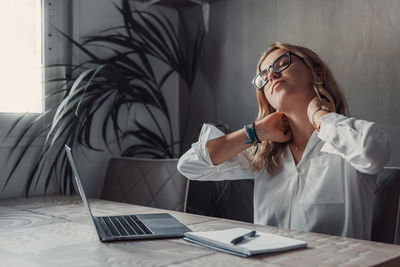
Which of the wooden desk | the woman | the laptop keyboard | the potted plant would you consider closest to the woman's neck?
the woman

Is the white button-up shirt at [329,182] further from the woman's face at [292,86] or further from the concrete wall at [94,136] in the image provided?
the concrete wall at [94,136]

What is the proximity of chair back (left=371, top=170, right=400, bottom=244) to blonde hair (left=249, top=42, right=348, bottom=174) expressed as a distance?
0.31 m

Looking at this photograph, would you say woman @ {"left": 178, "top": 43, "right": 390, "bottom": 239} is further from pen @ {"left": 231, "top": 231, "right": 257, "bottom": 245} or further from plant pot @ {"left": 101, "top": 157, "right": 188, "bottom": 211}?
pen @ {"left": 231, "top": 231, "right": 257, "bottom": 245}

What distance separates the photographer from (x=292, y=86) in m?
1.78

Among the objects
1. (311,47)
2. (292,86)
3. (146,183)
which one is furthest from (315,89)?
(146,183)

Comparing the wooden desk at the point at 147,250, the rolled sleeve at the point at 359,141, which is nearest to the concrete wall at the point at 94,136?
the wooden desk at the point at 147,250

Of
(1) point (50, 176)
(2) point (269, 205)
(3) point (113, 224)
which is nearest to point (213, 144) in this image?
(2) point (269, 205)

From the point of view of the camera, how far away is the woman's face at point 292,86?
1785 millimetres

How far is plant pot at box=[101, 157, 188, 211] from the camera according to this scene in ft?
7.58

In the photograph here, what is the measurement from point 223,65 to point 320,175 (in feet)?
4.41

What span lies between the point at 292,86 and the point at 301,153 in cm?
29

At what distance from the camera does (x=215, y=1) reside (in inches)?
116

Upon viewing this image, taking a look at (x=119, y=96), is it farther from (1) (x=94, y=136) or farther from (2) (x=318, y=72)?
(2) (x=318, y=72)

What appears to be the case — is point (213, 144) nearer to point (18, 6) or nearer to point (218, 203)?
point (218, 203)
